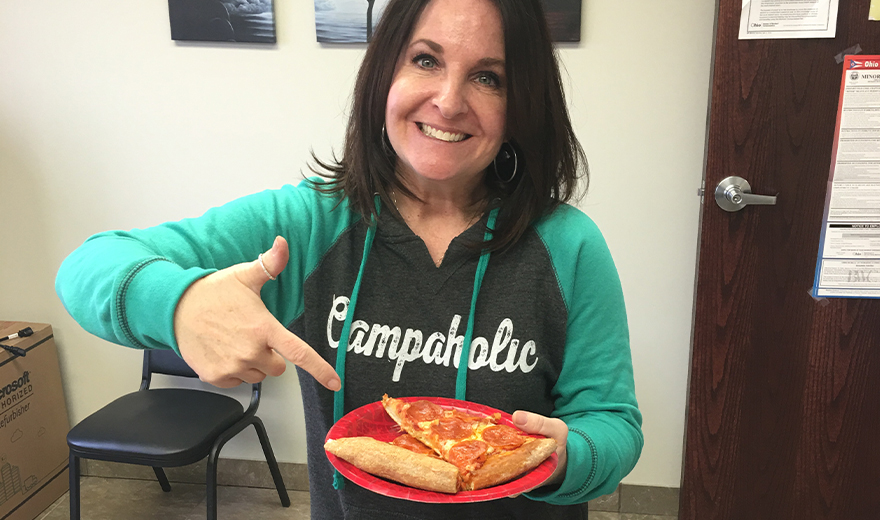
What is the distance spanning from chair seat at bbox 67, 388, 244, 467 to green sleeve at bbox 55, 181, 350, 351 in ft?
3.62

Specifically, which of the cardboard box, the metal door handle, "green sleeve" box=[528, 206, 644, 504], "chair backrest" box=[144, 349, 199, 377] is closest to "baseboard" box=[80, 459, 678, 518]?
the cardboard box

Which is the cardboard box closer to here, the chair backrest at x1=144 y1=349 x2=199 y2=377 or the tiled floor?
the tiled floor

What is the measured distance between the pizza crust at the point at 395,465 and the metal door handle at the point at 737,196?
53.2 inches

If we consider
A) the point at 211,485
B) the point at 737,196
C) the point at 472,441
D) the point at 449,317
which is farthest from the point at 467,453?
the point at 211,485

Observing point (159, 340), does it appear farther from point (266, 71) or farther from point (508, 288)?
point (266, 71)

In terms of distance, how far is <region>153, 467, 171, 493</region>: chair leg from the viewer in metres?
2.40

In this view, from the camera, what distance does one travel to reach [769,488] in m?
1.89

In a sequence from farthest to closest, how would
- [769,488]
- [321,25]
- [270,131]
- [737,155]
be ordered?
[270,131] < [321,25] < [769,488] < [737,155]

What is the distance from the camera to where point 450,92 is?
2.95 feet

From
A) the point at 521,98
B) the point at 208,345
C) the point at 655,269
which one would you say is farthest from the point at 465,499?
the point at 655,269

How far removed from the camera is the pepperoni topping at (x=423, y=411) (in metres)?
0.89

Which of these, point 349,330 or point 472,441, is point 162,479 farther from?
point 472,441

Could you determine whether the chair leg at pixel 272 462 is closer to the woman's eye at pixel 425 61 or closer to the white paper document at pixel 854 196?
the woman's eye at pixel 425 61

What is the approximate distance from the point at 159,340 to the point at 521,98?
0.65m
